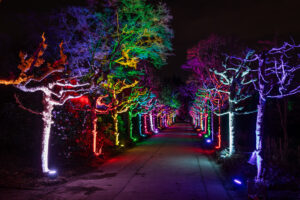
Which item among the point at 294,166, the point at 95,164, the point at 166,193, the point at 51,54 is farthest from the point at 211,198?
the point at 51,54

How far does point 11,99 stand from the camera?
1723 cm

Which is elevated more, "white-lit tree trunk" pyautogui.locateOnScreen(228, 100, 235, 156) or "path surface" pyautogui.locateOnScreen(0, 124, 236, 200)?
"white-lit tree trunk" pyautogui.locateOnScreen(228, 100, 235, 156)

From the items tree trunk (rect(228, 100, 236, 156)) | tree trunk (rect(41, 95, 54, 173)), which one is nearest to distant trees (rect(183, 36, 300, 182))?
tree trunk (rect(228, 100, 236, 156))

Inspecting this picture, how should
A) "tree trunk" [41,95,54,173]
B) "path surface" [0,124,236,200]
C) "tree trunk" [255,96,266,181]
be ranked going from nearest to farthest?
"path surface" [0,124,236,200] → "tree trunk" [255,96,266,181] → "tree trunk" [41,95,54,173]

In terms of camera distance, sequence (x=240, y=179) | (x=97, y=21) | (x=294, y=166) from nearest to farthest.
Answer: (x=240, y=179) → (x=294, y=166) → (x=97, y=21)

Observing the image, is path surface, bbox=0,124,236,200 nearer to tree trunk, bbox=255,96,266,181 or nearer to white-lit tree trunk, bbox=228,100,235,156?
tree trunk, bbox=255,96,266,181

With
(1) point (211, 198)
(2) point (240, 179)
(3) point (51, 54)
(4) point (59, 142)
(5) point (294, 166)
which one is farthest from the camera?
(3) point (51, 54)

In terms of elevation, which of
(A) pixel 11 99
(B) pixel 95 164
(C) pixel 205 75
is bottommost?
(B) pixel 95 164

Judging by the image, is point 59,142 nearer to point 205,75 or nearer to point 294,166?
point 294,166

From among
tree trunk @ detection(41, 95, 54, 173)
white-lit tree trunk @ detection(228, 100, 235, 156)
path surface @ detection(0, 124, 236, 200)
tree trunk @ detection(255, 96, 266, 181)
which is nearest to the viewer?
path surface @ detection(0, 124, 236, 200)

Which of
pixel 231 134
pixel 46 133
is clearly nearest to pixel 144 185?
pixel 46 133

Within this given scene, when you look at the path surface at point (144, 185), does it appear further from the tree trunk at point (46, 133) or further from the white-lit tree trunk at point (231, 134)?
the white-lit tree trunk at point (231, 134)

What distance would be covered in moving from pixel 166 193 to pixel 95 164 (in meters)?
6.74

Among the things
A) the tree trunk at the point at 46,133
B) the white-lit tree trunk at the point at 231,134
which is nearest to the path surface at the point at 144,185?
the tree trunk at the point at 46,133
